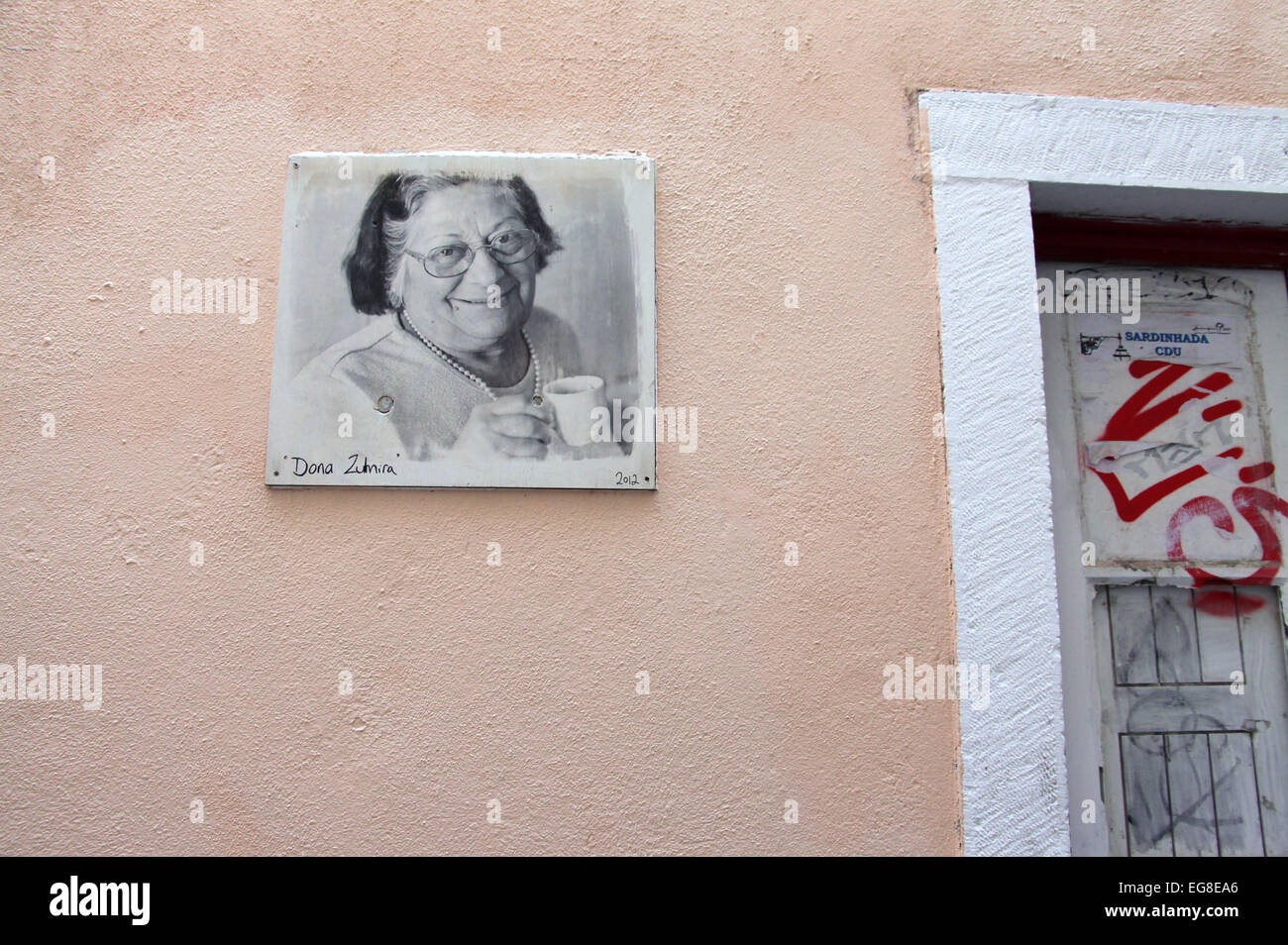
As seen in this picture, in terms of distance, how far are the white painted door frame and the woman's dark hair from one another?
1.03 metres

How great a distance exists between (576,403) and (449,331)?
14.0 inches

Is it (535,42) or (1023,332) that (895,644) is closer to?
(1023,332)

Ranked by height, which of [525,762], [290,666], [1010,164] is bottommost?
[525,762]

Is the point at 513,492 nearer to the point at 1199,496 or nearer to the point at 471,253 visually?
the point at 471,253

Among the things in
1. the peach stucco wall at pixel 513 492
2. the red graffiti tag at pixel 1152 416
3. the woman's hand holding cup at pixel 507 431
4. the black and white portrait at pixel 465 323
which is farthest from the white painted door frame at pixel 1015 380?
the woman's hand holding cup at pixel 507 431

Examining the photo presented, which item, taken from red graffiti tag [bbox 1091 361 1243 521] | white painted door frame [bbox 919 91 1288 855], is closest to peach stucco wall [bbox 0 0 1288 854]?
white painted door frame [bbox 919 91 1288 855]

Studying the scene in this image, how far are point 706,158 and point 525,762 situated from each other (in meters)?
1.54

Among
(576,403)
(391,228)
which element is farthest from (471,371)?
(391,228)

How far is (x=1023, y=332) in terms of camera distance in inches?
78.8

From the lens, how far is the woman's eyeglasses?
6.43 feet

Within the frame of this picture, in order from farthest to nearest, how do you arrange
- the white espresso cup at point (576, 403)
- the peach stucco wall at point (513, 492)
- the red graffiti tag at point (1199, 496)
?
1. the red graffiti tag at point (1199, 496)
2. the white espresso cup at point (576, 403)
3. the peach stucco wall at point (513, 492)

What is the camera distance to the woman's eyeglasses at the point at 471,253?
196 cm

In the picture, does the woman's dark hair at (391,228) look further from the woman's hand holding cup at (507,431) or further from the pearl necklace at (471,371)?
the woman's hand holding cup at (507,431)
